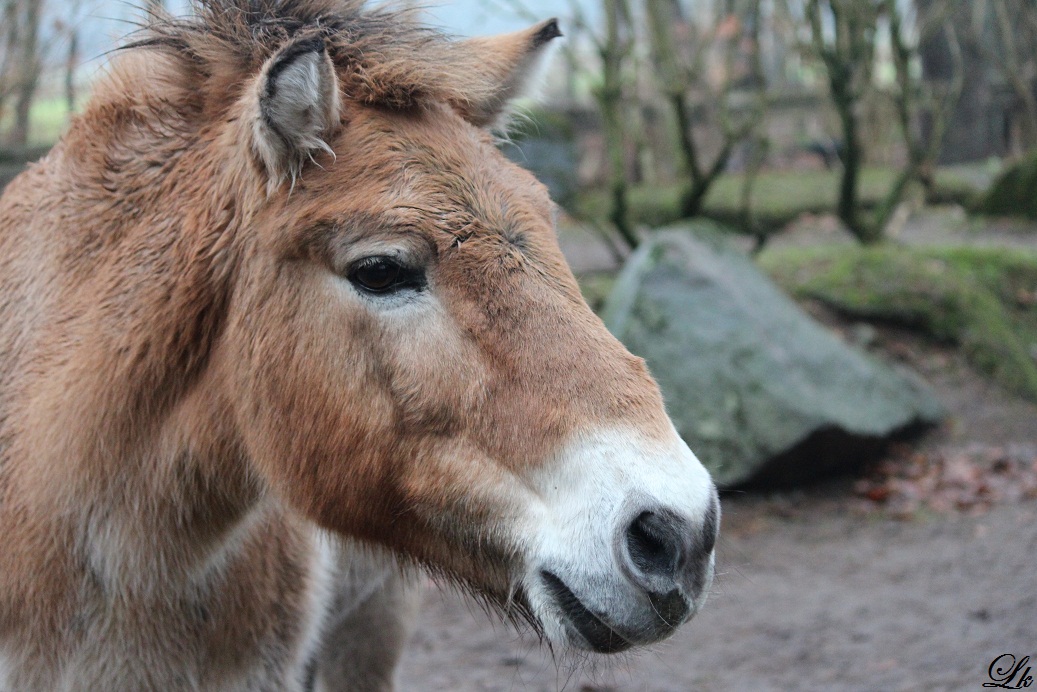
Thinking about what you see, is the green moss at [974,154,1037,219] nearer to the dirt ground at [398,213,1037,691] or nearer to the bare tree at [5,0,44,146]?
the dirt ground at [398,213,1037,691]

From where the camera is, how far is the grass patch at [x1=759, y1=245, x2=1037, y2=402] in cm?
853

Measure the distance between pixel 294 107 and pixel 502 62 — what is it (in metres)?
0.90

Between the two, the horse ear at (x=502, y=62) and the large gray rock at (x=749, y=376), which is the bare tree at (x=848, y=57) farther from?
the horse ear at (x=502, y=62)

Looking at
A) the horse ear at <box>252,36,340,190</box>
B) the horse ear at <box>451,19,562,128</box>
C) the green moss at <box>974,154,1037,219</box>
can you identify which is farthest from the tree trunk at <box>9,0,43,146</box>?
the green moss at <box>974,154,1037,219</box>

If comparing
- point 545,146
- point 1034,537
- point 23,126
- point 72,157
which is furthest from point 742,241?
point 72,157

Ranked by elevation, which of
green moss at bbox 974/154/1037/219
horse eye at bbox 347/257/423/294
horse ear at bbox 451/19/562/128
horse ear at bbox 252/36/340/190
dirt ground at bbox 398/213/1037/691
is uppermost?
horse ear at bbox 252/36/340/190

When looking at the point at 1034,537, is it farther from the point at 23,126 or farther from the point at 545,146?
the point at 545,146

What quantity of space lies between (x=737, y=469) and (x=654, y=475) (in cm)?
510

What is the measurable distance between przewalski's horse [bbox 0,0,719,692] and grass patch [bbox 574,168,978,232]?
10378mm

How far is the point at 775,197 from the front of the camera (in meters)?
14.2
